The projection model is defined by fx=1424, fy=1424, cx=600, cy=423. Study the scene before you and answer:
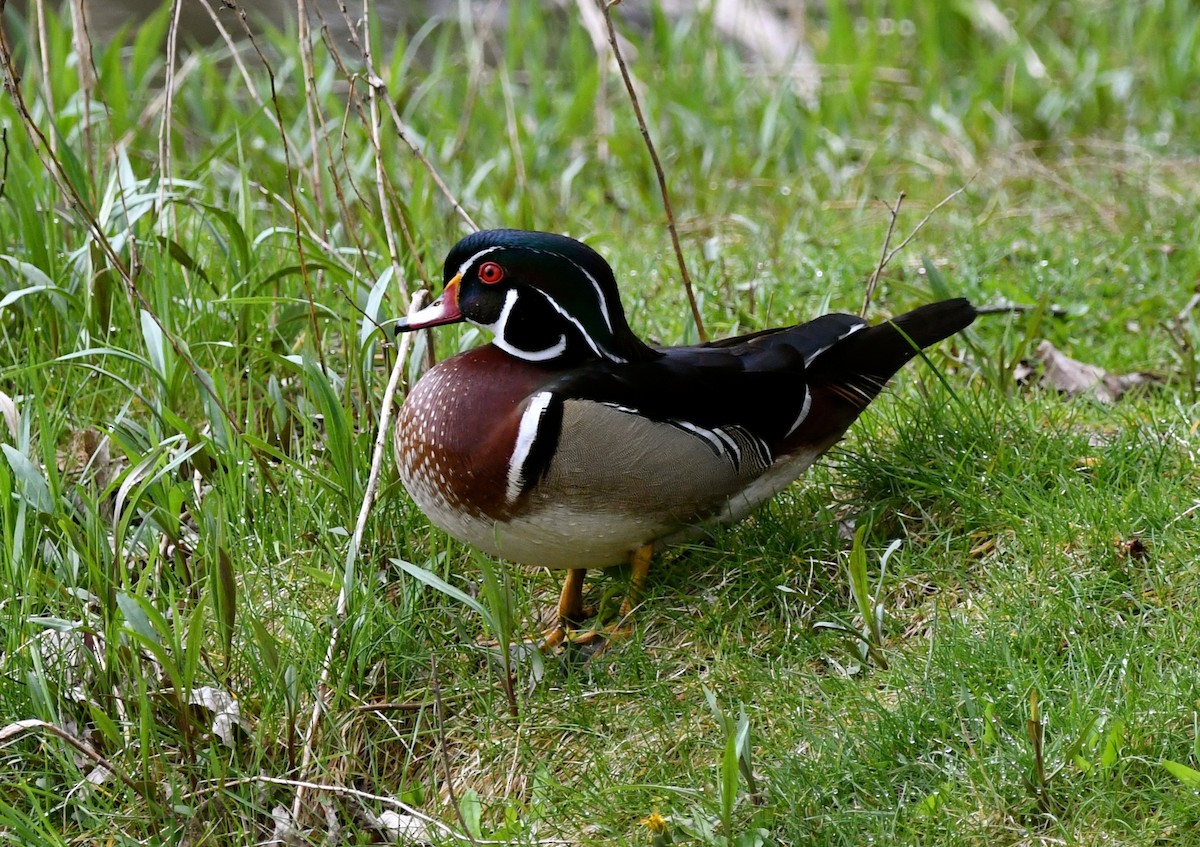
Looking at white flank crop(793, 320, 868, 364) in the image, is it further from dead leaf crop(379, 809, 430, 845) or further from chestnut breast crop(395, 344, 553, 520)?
dead leaf crop(379, 809, 430, 845)

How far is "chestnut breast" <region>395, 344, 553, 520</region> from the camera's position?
278 cm

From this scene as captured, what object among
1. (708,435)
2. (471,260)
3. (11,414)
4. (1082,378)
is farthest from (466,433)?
(1082,378)

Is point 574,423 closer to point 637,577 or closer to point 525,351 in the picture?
point 525,351

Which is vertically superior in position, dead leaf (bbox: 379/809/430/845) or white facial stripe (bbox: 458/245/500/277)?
white facial stripe (bbox: 458/245/500/277)

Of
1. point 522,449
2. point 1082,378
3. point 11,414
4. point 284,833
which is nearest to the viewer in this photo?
point 284,833

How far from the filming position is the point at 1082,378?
3.85 metres

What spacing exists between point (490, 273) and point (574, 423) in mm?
350

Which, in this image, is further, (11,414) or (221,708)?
(11,414)

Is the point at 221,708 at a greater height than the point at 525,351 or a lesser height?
lesser

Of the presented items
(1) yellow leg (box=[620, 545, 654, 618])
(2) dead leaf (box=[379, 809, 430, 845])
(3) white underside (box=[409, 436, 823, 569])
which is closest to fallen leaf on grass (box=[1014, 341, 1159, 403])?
(3) white underside (box=[409, 436, 823, 569])

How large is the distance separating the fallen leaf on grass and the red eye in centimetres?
169

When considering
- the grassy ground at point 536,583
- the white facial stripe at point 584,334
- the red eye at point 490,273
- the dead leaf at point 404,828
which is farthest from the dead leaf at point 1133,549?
the dead leaf at point 404,828

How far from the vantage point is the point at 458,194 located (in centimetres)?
511

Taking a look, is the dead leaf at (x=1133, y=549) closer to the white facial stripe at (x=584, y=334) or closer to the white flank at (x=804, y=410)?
the white flank at (x=804, y=410)
